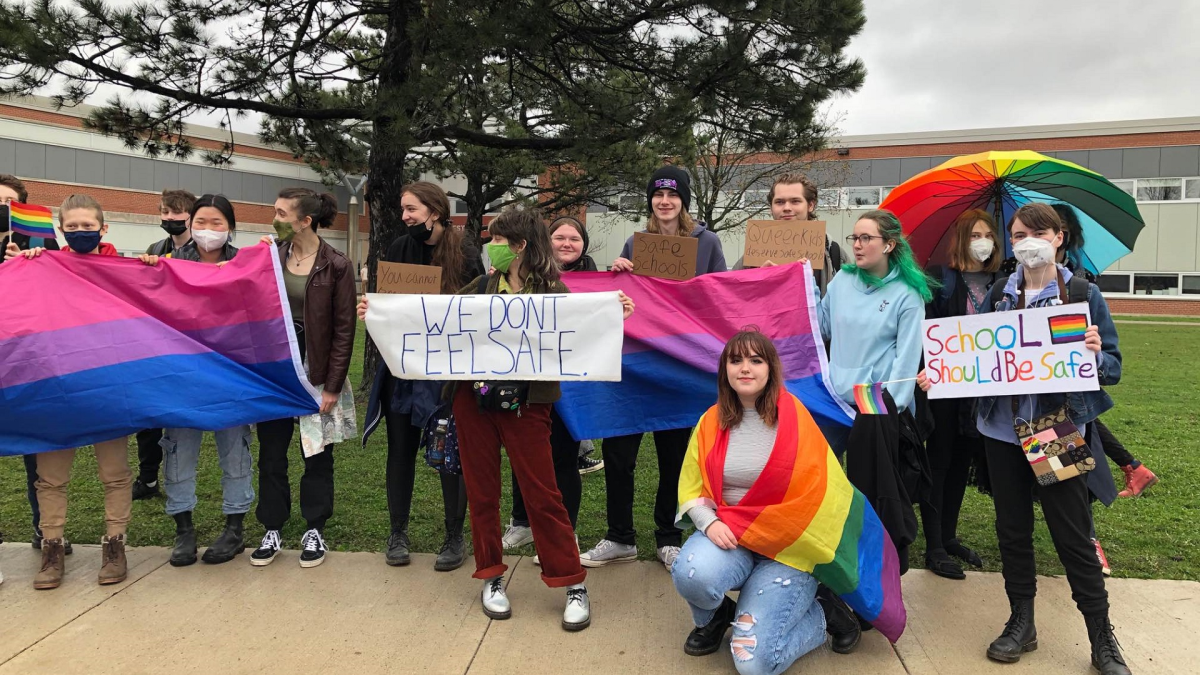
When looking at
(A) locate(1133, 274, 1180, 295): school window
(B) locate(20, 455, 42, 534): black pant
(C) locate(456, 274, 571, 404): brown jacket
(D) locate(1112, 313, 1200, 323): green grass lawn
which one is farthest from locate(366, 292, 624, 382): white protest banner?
(A) locate(1133, 274, 1180, 295): school window

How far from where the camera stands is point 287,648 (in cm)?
336

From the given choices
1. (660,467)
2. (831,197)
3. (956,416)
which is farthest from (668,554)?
(831,197)

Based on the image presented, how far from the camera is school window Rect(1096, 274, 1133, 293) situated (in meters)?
34.1

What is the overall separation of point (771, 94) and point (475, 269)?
4659 millimetres

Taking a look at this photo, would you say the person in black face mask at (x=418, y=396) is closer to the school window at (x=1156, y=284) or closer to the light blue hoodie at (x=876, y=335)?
the light blue hoodie at (x=876, y=335)

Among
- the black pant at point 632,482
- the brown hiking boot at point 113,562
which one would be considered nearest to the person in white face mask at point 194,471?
the brown hiking boot at point 113,562

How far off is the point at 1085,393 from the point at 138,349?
4.57 meters

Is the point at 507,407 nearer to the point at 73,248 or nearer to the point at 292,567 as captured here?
the point at 292,567

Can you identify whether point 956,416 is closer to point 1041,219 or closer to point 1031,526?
point 1031,526

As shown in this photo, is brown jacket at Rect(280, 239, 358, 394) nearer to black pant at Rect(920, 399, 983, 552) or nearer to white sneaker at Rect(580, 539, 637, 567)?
white sneaker at Rect(580, 539, 637, 567)

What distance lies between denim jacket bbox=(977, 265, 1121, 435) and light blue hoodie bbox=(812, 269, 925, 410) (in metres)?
0.37

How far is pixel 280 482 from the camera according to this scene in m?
4.35

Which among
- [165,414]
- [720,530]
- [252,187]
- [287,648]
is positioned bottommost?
[287,648]

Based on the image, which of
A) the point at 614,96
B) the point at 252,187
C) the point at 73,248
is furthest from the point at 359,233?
the point at 73,248
